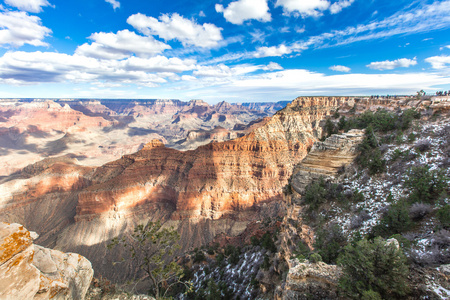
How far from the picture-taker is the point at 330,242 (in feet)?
44.7

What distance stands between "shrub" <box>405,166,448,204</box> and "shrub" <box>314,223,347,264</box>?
15.8 feet

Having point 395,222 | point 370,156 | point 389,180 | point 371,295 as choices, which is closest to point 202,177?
point 370,156

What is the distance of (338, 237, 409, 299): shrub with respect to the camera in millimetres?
7598

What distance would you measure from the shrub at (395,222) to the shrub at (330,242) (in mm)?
2086

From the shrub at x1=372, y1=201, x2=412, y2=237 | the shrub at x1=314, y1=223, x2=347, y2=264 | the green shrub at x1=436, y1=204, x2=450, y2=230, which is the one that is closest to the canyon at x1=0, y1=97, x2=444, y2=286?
the shrub at x1=314, y1=223, x2=347, y2=264

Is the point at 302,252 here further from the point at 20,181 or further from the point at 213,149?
the point at 20,181

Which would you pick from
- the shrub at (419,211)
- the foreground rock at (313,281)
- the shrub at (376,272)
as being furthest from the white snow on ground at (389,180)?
the shrub at (376,272)

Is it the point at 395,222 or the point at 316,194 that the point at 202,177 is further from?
the point at 395,222

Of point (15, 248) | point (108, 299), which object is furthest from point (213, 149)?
point (15, 248)

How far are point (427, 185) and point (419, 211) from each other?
2.35 metres

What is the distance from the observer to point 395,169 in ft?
49.8

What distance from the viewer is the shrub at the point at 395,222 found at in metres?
10.8

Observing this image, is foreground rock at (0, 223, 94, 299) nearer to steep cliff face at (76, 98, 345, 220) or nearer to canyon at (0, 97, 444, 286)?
canyon at (0, 97, 444, 286)

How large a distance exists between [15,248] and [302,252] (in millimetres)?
15911
